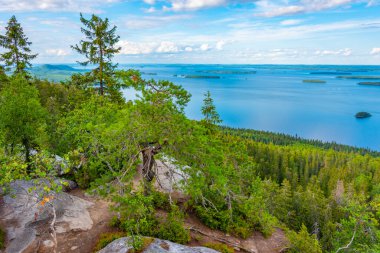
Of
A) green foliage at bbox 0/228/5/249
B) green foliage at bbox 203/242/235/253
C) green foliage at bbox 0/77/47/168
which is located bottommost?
green foliage at bbox 203/242/235/253

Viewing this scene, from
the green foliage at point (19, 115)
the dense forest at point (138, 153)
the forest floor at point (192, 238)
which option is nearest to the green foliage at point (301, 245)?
the dense forest at point (138, 153)

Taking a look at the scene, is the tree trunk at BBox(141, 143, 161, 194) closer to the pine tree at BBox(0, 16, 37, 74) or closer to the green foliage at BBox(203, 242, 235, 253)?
the green foliage at BBox(203, 242, 235, 253)

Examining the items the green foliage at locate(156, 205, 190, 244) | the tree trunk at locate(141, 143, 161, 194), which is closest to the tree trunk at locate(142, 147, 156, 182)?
the tree trunk at locate(141, 143, 161, 194)

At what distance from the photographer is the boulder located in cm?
1211

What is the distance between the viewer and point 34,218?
44.2 ft

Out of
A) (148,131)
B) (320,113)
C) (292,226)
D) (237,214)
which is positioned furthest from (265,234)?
(320,113)

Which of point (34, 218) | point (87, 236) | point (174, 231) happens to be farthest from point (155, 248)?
point (34, 218)

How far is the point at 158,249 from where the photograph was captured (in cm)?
1028

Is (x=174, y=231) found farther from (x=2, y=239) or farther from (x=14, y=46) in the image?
(x=14, y=46)

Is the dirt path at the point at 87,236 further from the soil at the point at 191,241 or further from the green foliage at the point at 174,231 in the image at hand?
the green foliage at the point at 174,231

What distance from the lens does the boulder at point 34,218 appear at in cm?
1211

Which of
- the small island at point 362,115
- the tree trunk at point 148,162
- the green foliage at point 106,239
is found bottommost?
the small island at point 362,115

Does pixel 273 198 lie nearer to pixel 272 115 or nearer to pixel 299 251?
pixel 299 251

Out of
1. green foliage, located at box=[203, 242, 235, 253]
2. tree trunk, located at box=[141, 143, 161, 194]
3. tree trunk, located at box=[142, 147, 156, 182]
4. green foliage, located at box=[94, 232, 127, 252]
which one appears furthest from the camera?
green foliage, located at box=[203, 242, 235, 253]
